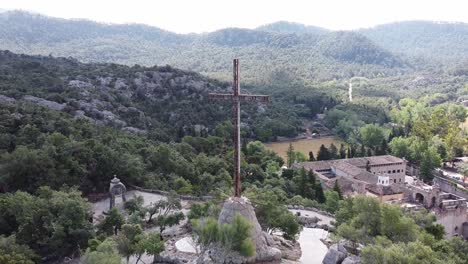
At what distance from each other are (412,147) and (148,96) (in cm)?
5091

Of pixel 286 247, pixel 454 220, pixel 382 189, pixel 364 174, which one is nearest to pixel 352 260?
pixel 286 247

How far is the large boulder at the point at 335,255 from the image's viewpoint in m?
29.9

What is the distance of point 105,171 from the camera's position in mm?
43125

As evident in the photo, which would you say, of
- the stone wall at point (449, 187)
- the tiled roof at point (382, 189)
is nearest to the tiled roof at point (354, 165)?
the tiled roof at point (382, 189)

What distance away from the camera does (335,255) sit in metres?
30.0

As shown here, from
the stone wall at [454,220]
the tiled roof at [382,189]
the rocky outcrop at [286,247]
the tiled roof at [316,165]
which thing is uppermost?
the rocky outcrop at [286,247]

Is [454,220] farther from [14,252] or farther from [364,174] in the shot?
[14,252]

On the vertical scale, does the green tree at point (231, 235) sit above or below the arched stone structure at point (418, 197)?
above

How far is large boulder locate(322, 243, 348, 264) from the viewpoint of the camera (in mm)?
29922

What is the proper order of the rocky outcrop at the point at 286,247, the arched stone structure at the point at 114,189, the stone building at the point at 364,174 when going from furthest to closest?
the stone building at the point at 364,174 < the arched stone structure at the point at 114,189 < the rocky outcrop at the point at 286,247

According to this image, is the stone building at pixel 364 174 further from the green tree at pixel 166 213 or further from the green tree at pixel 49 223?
the green tree at pixel 49 223

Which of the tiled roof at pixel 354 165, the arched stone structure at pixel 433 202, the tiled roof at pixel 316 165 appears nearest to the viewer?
the arched stone structure at pixel 433 202

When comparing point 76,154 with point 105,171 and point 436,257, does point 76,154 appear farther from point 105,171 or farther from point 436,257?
point 436,257

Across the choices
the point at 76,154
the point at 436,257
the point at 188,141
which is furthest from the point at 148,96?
the point at 436,257
